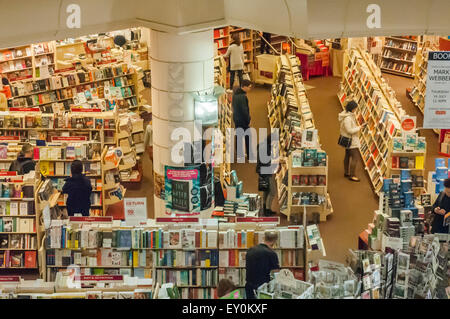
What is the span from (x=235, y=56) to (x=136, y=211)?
34.3ft

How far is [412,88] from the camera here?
20.6 metres

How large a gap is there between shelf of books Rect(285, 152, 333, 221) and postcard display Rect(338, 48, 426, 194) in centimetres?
137

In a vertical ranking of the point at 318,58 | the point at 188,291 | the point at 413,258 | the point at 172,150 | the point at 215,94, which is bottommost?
the point at 188,291

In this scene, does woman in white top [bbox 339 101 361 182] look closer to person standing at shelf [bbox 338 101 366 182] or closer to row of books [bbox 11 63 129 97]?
person standing at shelf [bbox 338 101 366 182]

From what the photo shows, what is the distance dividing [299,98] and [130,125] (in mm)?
3427

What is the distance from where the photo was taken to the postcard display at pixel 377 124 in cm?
1320

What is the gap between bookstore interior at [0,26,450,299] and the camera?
27.8 feet

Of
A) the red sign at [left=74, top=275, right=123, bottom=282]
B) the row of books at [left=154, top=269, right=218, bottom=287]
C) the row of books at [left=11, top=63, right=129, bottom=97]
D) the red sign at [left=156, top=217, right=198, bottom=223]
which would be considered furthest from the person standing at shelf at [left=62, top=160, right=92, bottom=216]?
the row of books at [left=11, top=63, right=129, bottom=97]

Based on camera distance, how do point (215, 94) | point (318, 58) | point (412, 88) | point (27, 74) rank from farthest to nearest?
1. point (318, 58)
2. point (412, 88)
3. point (27, 74)
4. point (215, 94)

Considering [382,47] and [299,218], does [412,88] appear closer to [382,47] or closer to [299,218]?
[382,47]

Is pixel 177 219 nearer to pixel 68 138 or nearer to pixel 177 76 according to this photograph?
pixel 177 76

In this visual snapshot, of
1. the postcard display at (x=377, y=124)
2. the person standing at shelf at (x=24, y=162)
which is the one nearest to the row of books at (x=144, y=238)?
the person standing at shelf at (x=24, y=162)

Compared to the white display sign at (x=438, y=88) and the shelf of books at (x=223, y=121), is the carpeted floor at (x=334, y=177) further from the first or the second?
the white display sign at (x=438, y=88)
